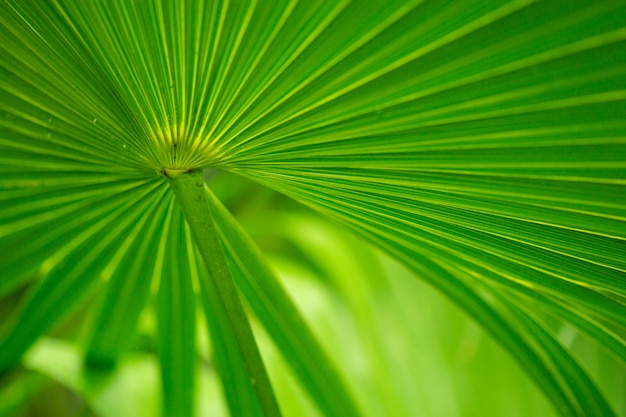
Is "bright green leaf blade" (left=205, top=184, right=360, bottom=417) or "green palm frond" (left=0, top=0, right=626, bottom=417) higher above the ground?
"green palm frond" (left=0, top=0, right=626, bottom=417)

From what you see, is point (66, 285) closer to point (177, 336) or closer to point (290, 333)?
point (177, 336)

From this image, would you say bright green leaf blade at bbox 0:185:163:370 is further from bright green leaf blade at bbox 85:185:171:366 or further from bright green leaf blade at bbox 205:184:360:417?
bright green leaf blade at bbox 205:184:360:417

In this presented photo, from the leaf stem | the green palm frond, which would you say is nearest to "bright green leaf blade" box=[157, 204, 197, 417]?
the green palm frond

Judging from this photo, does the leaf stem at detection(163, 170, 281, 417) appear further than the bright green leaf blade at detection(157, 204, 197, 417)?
No

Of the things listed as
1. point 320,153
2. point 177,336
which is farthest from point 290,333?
point 320,153

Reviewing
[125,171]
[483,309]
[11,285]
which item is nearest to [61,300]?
[11,285]

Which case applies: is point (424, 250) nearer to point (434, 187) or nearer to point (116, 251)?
point (434, 187)

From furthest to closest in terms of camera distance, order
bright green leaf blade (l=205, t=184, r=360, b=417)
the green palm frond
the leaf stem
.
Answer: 1. bright green leaf blade (l=205, t=184, r=360, b=417)
2. the leaf stem
3. the green palm frond

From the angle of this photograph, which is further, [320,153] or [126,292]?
[126,292]
